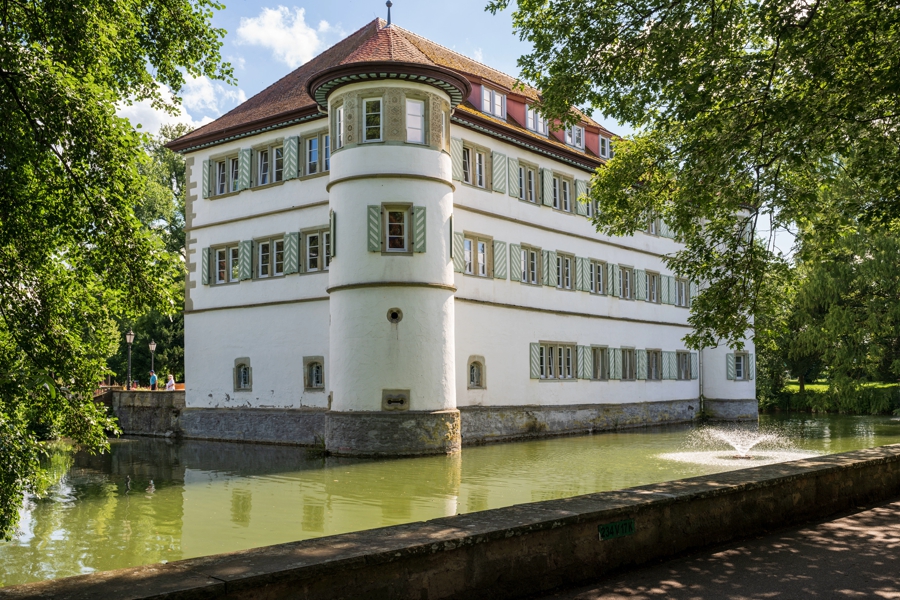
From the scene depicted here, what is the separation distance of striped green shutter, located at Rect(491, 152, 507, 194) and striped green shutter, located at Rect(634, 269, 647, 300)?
8.99 meters

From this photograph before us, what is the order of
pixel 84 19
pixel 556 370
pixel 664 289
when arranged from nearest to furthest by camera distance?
1. pixel 84 19
2. pixel 556 370
3. pixel 664 289

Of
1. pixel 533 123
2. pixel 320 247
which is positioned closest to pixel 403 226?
pixel 320 247

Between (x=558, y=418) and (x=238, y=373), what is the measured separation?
9.60 meters

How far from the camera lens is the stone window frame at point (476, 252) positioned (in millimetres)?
24250

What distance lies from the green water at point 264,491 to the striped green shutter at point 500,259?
15.7ft

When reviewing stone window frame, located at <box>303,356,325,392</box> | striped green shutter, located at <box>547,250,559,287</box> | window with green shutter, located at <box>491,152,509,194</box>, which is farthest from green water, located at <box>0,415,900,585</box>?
window with green shutter, located at <box>491,152,509,194</box>

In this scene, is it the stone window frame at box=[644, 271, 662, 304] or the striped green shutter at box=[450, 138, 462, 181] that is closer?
the striped green shutter at box=[450, 138, 462, 181]

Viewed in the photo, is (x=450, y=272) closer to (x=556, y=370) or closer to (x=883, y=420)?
(x=556, y=370)

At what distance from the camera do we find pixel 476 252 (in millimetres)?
24578

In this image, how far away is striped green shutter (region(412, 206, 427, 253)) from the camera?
20906mm

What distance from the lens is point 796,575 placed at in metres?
5.06

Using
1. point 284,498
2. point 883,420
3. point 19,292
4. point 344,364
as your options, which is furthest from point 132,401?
point 883,420

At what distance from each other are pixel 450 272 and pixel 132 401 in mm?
14288

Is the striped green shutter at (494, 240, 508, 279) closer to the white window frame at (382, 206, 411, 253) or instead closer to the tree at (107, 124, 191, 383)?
the white window frame at (382, 206, 411, 253)
